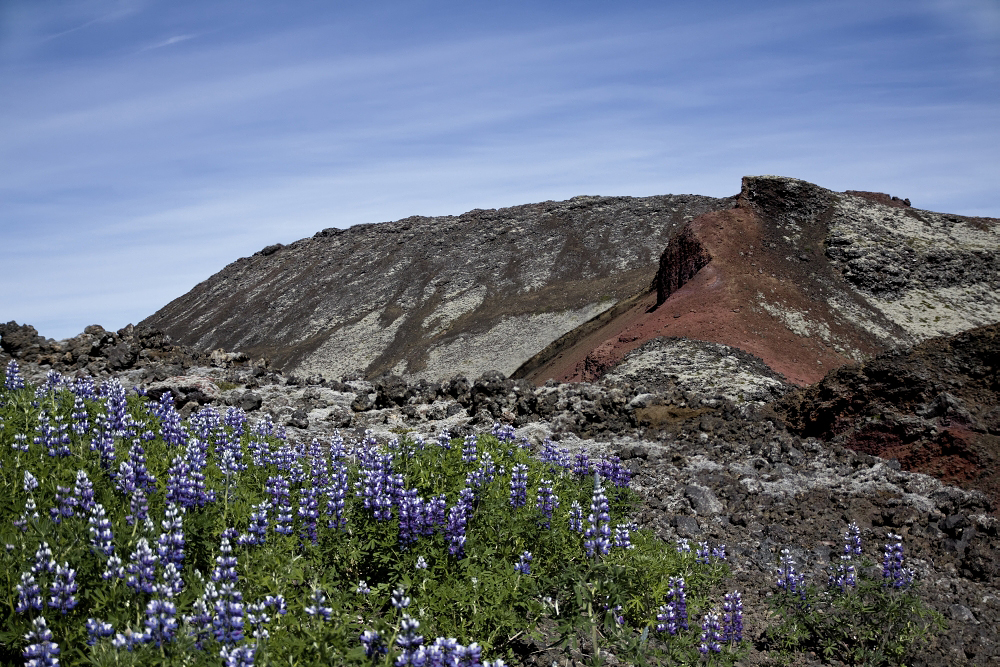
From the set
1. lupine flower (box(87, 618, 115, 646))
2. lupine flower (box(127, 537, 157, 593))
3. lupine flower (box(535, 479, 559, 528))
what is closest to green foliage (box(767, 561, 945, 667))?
lupine flower (box(535, 479, 559, 528))

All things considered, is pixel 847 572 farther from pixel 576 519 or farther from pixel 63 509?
pixel 63 509

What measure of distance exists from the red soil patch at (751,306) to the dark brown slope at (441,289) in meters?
33.4

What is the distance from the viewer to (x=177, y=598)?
15.3ft

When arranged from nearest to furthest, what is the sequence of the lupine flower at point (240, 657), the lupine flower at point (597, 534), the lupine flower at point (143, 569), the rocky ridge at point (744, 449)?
the lupine flower at point (240, 657)
the lupine flower at point (143, 569)
the lupine flower at point (597, 534)
the rocky ridge at point (744, 449)

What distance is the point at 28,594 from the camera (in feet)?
13.7

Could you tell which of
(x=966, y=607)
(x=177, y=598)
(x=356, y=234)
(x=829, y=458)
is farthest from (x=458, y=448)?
(x=356, y=234)

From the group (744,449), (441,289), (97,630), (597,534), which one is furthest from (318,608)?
(441,289)

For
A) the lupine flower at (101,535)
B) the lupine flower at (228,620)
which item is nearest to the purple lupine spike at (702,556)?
the lupine flower at (228,620)

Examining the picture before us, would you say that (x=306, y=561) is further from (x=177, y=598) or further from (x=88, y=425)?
(x=88, y=425)

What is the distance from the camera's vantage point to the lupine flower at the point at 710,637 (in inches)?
217

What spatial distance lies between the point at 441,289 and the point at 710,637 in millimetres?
82709

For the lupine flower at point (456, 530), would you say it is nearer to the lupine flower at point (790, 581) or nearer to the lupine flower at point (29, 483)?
the lupine flower at point (29, 483)

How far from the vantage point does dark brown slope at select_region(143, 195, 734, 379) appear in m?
69.6

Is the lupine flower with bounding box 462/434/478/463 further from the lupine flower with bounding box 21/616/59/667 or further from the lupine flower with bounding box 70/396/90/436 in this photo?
the lupine flower with bounding box 21/616/59/667
